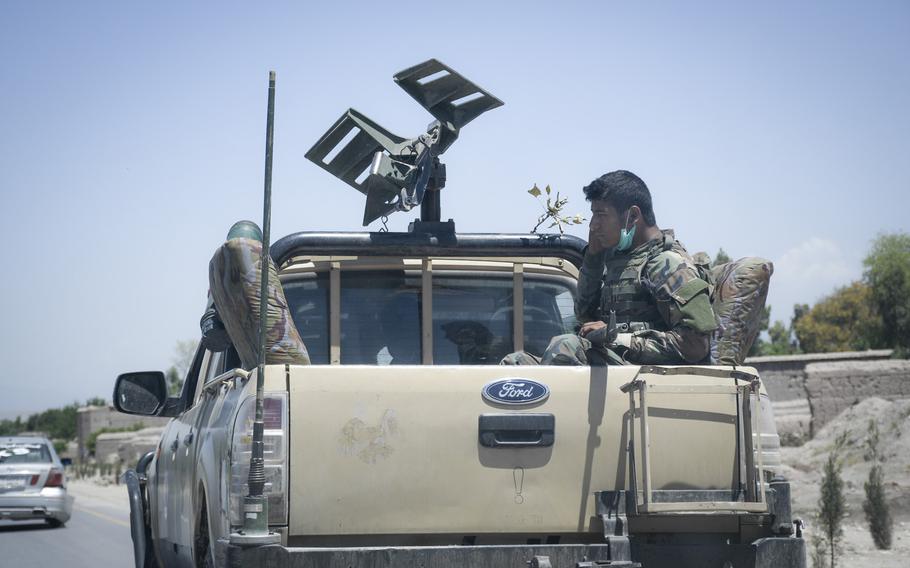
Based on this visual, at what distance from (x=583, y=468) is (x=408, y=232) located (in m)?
2.22

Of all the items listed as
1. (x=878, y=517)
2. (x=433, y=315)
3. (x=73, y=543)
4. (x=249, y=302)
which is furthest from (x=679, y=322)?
(x=73, y=543)

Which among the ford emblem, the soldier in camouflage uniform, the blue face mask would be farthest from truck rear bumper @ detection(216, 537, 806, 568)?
the blue face mask

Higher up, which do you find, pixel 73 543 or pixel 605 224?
pixel 605 224

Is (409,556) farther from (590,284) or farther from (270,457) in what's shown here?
(590,284)

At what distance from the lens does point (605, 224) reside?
5.71 m

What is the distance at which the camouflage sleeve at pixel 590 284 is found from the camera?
5902mm

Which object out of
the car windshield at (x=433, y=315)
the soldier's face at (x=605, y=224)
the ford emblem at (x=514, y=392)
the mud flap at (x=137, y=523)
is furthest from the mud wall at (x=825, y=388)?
the ford emblem at (x=514, y=392)

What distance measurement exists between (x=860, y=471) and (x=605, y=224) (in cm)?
2275

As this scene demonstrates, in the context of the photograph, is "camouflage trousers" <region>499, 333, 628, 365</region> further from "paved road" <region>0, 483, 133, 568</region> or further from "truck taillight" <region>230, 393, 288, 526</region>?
"paved road" <region>0, 483, 133, 568</region>

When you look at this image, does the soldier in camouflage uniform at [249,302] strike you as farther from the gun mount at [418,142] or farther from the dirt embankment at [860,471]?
the dirt embankment at [860,471]

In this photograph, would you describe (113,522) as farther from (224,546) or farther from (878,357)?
(878,357)

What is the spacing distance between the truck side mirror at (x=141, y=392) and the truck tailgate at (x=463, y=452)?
282cm

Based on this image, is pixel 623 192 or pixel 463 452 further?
pixel 623 192

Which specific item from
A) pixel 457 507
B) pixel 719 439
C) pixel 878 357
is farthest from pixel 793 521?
pixel 878 357
